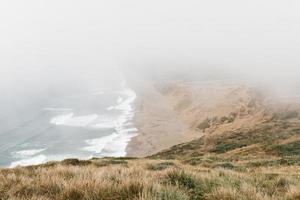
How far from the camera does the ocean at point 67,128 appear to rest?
7312cm

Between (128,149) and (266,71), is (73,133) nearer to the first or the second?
(128,149)

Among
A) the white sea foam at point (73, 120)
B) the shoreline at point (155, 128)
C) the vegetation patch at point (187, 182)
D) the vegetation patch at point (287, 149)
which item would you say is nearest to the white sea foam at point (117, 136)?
the shoreline at point (155, 128)

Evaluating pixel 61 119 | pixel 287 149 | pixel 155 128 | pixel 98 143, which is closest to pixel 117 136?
pixel 98 143

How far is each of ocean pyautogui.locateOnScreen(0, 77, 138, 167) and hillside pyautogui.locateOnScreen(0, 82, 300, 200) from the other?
5.57 m

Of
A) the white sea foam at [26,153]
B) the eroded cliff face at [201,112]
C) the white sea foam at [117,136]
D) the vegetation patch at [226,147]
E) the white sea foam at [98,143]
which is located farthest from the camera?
the eroded cliff face at [201,112]

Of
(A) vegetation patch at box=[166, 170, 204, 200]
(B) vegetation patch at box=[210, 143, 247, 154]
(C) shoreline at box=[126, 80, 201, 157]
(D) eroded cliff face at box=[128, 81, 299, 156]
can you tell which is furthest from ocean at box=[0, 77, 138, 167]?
(A) vegetation patch at box=[166, 170, 204, 200]

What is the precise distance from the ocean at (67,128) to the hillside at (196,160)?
5.57m

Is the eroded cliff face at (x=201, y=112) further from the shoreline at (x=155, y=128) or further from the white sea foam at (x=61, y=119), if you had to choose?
the white sea foam at (x=61, y=119)

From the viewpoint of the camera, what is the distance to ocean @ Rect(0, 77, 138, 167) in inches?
2879

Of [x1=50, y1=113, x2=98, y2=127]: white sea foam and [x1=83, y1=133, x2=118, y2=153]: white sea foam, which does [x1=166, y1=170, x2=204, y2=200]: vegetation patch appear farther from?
[x1=50, y1=113, x2=98, y2=127]: white sea foam

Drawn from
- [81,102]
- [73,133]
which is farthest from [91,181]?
[81,102]

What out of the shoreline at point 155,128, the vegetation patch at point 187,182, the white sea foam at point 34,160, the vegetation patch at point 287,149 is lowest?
the vegetation patch at point 187,182

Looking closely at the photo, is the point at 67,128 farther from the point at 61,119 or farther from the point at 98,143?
the point at 98,143

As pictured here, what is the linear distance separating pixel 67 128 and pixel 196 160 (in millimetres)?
72271
